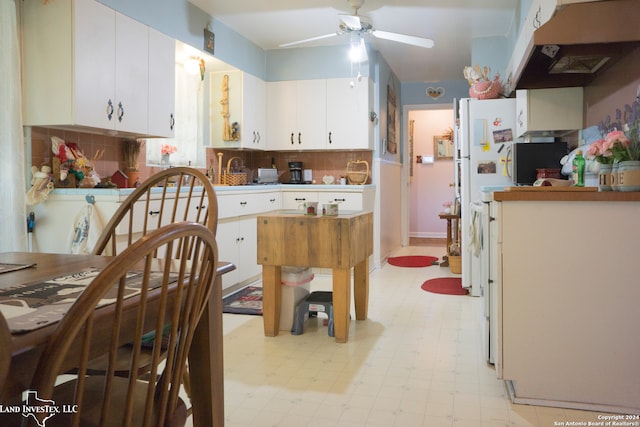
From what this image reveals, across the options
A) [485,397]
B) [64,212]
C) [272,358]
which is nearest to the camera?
[485,397]

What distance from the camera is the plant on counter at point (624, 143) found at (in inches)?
87.3

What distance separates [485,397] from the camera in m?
2.36

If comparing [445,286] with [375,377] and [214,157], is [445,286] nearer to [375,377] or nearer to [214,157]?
[375,377]

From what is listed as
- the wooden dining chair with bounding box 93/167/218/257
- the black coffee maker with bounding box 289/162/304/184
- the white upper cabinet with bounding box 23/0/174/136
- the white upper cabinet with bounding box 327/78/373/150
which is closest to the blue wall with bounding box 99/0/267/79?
the white upper cabinet with bounding box 23/0/174/136

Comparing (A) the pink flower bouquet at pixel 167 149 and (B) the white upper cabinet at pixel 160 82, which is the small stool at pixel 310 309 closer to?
(B) the white upper cabinet at pixel 160 82

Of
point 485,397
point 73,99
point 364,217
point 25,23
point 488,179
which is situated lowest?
point 485,397

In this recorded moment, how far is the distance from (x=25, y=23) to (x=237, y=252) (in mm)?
2348

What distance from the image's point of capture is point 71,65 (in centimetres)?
306

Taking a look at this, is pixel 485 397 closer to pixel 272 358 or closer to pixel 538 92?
pixel 272 358

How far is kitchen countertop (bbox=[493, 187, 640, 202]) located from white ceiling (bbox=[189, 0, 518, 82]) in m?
2.69

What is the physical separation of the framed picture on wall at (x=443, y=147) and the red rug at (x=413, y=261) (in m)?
2.73

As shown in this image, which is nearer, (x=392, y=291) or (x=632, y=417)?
(x=632, y=417)

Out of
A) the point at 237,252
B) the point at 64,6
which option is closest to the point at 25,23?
the point at 64,6

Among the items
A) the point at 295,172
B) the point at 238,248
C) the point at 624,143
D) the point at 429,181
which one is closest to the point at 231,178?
the point at 295,172
